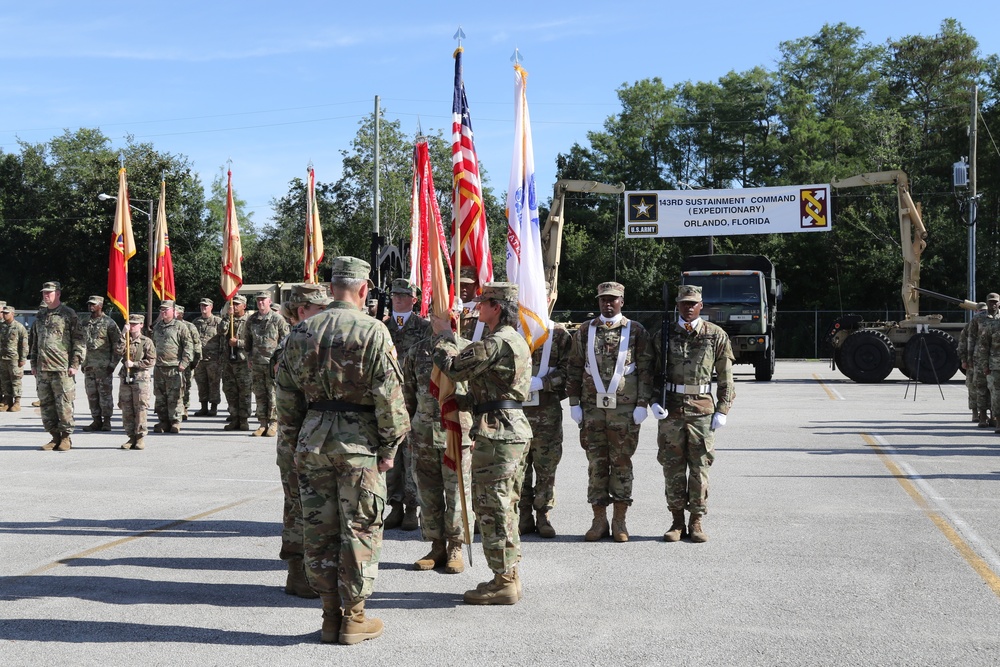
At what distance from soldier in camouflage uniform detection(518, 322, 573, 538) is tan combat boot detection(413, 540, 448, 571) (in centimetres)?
115

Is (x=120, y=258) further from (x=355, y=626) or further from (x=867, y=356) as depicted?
(x=867, y=356)

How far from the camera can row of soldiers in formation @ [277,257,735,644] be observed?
5.41m

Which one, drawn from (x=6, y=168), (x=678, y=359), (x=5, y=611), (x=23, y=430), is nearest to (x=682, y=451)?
(x=678, y=359)

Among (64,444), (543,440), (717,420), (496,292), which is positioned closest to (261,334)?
(64,444)

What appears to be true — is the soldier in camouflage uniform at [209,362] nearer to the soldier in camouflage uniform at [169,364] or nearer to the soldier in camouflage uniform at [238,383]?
the soldier in camouflage uniform at [238,383]

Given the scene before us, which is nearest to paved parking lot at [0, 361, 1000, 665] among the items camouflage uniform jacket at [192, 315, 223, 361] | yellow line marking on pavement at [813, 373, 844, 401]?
camouflage uniform jacket at [192, 315, 223, 361]

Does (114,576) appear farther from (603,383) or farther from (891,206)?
(891,206)

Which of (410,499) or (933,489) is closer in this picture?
(410,499)

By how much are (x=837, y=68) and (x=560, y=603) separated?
188ft

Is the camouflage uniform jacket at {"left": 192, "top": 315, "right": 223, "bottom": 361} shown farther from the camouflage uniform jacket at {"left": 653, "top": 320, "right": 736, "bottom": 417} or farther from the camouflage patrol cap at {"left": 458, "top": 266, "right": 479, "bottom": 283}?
the camouflage uniform jacket at {"left": 653, "top": 320, "right": 736, "bottom": 417}

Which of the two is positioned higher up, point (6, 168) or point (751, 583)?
point (6, 168)

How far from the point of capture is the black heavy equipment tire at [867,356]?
83.8 feet

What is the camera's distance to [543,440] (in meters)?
8.01

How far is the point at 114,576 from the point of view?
6.71m
